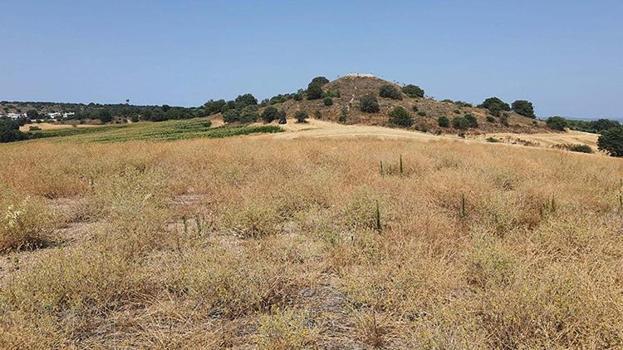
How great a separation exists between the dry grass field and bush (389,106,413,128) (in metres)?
55.2

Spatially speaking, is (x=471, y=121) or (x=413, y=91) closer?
(x=471, y=121)

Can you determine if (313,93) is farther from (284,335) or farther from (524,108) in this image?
(284,335)

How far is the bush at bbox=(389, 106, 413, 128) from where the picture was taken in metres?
63.1

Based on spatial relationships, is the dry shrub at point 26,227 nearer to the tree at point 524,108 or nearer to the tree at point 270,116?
the tree at point 270,116

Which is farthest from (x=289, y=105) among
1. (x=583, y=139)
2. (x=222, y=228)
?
(x=222, y=228)

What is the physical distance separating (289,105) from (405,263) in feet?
241

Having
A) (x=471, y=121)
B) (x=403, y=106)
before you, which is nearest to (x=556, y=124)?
(x=471, y=121)

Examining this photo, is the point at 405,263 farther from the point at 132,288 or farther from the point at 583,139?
the point at 583,139

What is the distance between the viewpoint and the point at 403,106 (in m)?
74.5

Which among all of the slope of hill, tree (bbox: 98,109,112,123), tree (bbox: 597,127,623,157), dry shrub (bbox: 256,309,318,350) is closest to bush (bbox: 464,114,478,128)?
the slope of hill

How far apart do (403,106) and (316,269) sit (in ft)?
239

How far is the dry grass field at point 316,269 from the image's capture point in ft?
10.9

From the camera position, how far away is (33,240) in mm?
5852

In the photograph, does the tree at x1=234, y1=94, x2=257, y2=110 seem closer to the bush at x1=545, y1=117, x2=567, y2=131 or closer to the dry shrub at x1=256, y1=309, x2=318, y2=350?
the bush at x1=545, y1=117, x2=567, y2=131
